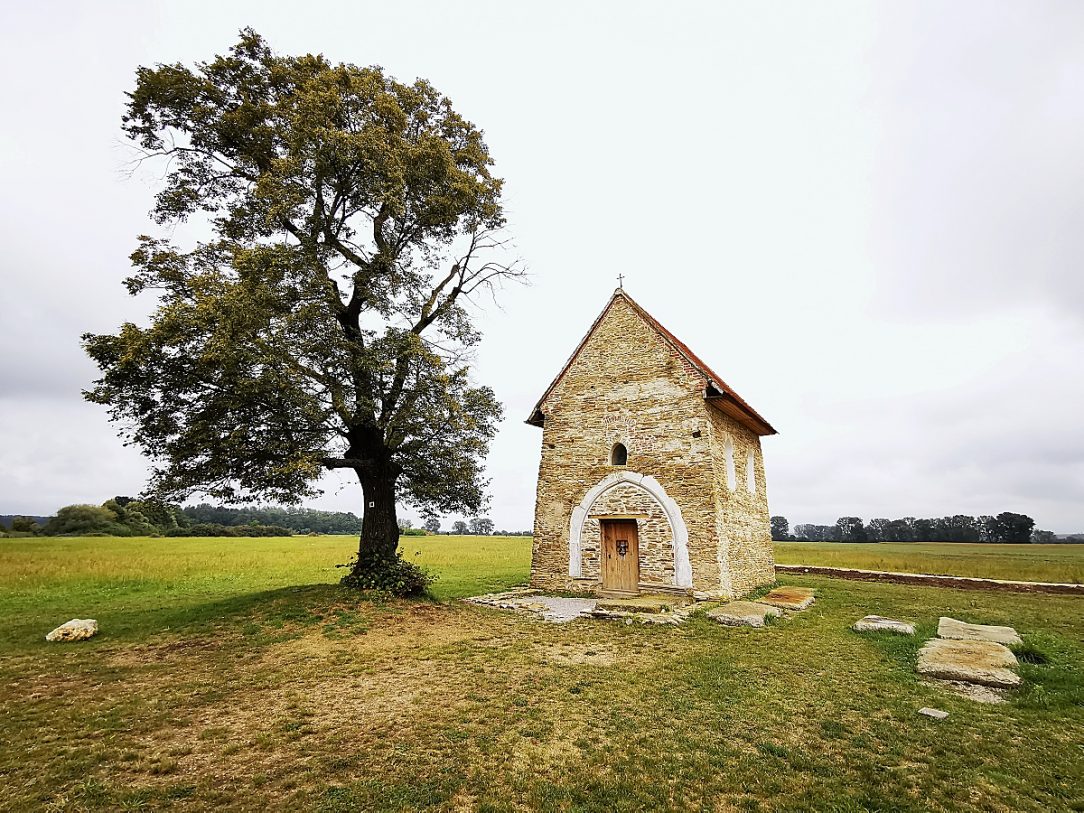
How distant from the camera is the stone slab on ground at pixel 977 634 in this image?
30.4 feet

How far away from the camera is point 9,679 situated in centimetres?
774

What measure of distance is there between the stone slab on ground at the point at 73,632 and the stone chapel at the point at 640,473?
36.3 feet

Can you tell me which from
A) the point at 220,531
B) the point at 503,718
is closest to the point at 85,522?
the point at 220,531

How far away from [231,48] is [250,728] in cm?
1631

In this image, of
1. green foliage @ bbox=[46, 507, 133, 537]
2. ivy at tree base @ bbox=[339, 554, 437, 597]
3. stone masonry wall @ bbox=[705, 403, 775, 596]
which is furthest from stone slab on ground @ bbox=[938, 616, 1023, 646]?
green foliage @ bbox=[46, 507, 133, 537]

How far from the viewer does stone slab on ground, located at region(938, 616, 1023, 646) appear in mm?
9266

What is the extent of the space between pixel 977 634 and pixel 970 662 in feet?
8.28

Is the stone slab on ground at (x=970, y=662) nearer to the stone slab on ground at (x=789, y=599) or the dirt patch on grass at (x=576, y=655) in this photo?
the stone slab on ground at (x=789, y=599)

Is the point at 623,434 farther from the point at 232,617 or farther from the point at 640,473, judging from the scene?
the point at 232,617

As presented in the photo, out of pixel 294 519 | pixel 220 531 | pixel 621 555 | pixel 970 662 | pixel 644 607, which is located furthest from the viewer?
pixel 294 519

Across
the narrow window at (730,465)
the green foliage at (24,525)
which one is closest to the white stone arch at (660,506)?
the narrow window at (730,465)

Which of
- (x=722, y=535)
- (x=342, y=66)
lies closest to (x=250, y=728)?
(x=722, y=535)

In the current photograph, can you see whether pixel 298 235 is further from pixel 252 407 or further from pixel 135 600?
pixel 135 600

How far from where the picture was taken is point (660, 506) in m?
14.8
